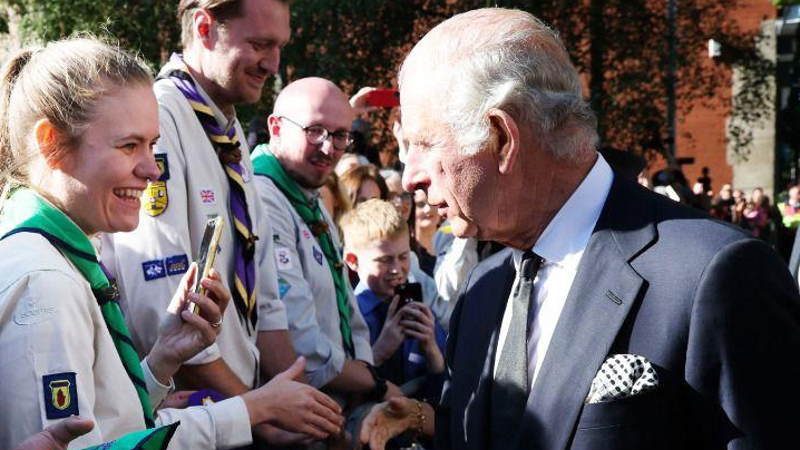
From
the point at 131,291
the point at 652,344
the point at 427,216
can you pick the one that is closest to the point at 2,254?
the point at 131,291

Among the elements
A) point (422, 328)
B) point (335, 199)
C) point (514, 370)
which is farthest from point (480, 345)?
point (335, 199)

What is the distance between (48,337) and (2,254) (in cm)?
24

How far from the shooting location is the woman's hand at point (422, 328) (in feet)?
15.7

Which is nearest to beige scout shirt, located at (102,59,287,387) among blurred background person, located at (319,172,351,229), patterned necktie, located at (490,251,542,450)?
patterned necktie, located at (490,251,542,450)

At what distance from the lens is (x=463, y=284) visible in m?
2.92

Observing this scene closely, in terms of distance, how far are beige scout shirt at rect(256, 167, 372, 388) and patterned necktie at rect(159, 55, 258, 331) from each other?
0.28 meters

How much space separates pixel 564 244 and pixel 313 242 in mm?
2292

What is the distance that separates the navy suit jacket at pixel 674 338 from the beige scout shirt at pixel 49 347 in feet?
3.19

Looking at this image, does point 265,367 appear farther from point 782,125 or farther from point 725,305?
point 782,125

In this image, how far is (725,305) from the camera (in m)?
2.04

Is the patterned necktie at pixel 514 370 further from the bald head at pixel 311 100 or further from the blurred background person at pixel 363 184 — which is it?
the blurred background person at pixel 363 184

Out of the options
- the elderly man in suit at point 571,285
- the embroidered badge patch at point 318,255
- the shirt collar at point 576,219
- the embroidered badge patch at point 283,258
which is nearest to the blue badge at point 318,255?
the embroidered badge patch at point 318,255

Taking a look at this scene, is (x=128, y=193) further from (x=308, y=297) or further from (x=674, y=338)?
(x=308, y=297)

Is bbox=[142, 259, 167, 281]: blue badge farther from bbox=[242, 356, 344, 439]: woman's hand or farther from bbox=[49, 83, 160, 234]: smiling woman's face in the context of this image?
bbox=[49, 83, 160, 234]: smiling woman's face
